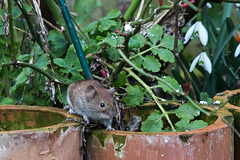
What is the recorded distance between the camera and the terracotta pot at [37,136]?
1.47 meters

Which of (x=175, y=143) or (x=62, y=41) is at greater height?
(x=62, y=41)

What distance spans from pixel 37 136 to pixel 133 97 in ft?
1.99

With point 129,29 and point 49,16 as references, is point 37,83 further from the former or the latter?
point 129,29

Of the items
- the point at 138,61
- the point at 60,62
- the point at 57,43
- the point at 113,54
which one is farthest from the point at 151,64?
the point at 57,43

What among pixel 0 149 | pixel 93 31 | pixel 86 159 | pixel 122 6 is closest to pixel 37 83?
pixel 93 31

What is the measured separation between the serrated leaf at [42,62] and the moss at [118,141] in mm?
614

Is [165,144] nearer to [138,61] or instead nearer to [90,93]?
[90,93]

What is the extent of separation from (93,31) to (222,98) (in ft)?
2.69

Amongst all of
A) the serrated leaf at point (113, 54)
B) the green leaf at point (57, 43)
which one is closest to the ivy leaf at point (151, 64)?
the serrated leaf at point (113, 54)

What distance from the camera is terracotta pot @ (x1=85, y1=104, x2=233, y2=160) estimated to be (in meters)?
1.52

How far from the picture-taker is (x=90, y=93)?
1.77 metres

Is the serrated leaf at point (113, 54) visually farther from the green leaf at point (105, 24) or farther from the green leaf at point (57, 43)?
the green leaf at point (57, 43)

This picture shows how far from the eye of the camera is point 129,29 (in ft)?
5.10

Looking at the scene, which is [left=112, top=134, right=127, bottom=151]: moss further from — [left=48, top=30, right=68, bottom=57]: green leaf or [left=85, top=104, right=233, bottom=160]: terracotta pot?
[left=48, top=30, right=68, bottom=57]: green leaf
